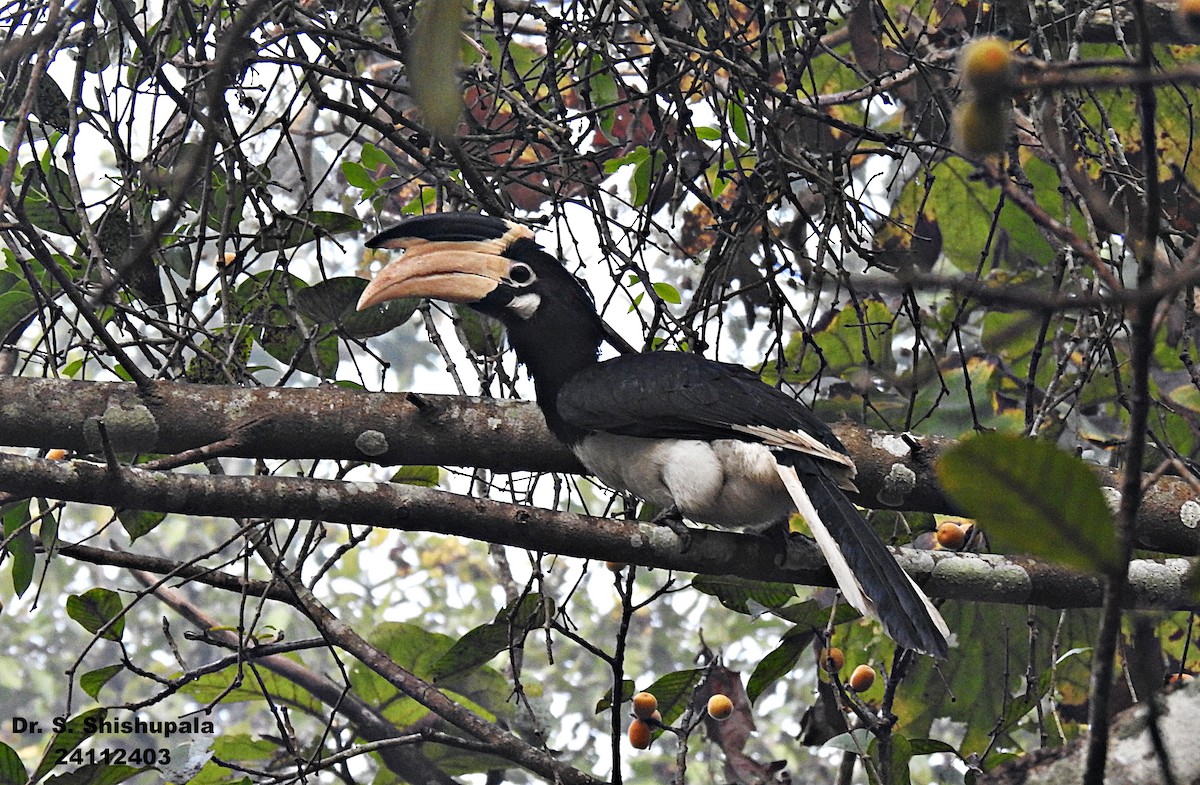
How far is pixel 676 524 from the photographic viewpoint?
2.58 metres

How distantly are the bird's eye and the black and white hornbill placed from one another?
0.03m

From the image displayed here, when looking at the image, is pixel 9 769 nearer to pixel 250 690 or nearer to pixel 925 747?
pixel 250 690

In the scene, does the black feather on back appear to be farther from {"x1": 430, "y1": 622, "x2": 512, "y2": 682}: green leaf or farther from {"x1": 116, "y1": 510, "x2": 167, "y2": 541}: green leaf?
{"x1": 116, "y1": 510, "x2": 167, "y2": 541}: green leaf

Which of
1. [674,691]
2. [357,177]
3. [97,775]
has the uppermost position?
[357,177]

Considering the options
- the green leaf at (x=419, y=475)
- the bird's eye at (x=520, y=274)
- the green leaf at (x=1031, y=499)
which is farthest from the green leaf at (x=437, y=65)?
the bird's eye at (x=520, y=274)

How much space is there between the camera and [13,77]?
2.58 metres

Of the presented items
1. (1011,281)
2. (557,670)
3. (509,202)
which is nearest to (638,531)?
(509,202)

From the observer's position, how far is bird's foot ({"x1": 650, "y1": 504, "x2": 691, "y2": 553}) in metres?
2.38

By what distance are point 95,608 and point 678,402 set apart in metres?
1.36

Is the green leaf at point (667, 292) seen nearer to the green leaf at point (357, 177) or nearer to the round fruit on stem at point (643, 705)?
the green leaf at point (357, 177)

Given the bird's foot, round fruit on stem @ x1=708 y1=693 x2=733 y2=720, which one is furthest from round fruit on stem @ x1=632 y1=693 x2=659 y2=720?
the bird's foot

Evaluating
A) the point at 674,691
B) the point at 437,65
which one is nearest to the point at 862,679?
the point at 674,691

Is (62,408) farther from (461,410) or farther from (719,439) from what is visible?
(719,439)

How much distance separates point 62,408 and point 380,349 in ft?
35.4
